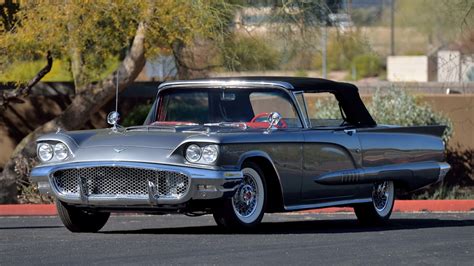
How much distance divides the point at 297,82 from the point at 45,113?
10560 millimetres

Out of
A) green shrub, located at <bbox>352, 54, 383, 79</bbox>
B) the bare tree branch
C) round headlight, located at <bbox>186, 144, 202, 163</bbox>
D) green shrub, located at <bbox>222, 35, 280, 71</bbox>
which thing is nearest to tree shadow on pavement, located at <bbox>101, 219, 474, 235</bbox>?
round headlight, located at <bbox>186, 144, 202, 163</bbox>

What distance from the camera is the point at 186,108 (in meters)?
14.0

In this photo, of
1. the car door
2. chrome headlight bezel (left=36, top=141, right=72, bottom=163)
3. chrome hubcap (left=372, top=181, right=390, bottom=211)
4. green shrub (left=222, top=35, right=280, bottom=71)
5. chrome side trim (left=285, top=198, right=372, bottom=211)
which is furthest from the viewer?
green shrub (left=222, top=35, right=280, bottom=71)

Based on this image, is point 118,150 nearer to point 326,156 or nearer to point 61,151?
point 61,151

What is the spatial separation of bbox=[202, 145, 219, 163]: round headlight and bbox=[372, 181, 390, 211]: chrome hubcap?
9.15 ft

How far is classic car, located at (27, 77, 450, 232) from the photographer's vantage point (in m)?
10.0

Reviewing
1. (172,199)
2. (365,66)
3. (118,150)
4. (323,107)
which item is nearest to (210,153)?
(172,199)

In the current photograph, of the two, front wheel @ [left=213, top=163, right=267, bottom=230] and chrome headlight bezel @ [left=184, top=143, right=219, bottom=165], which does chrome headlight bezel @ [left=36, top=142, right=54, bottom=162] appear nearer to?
chrome headlight bezel @ [left=184, top=143, right=219, bottom=165]

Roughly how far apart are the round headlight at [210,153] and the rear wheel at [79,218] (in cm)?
151

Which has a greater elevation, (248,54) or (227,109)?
(248,54)

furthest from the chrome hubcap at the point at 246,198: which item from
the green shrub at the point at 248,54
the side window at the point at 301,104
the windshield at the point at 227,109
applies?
the green shrub at the point at 248,54

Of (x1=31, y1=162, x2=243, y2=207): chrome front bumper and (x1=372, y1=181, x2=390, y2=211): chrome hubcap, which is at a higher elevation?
(x1=31, y1=162, x2=243, y2=207): chrome front bumper

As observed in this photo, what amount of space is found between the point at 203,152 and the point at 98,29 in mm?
7261

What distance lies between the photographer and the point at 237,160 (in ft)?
33.4
